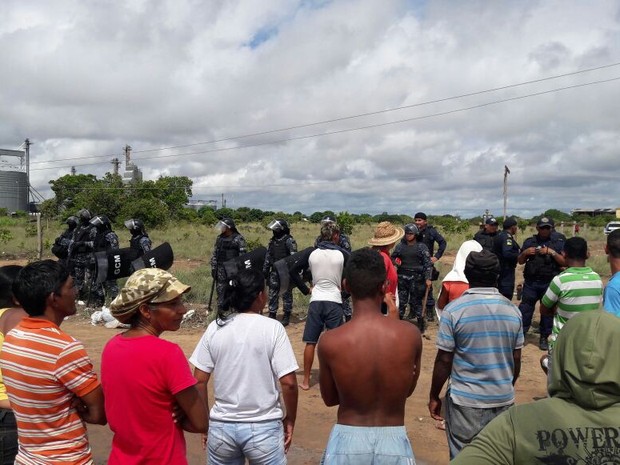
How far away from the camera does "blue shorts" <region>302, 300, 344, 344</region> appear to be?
538 centimetres

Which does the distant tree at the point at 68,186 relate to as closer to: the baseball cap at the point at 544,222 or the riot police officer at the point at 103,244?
the riot police officer at the point at 103,244

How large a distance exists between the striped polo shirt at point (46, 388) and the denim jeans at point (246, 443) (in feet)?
2.06

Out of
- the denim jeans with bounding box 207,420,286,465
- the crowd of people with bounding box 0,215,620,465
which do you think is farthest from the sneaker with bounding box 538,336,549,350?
the denim jeans with bounding box 207,420,286,465

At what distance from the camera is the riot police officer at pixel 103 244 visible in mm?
10305

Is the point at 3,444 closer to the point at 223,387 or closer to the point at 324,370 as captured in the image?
the point at 223,387

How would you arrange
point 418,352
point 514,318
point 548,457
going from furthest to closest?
1. point 514,318
2. point 418,352
3. point 548,457

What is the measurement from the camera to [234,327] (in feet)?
8.99

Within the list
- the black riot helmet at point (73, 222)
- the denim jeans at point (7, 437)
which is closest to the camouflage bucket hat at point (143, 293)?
the denim jeans at point (7, 437)

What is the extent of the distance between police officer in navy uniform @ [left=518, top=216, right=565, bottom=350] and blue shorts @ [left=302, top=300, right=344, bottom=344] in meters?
3.40

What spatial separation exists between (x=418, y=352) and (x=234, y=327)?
93 centimetres

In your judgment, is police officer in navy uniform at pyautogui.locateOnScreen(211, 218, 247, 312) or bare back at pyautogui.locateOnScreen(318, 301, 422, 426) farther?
police officer in navy uniform at pyautogui.locateOnScreen(211, 218, 247, 312)

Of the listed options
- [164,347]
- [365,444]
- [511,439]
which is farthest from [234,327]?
[511,439]

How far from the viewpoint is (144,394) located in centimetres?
225

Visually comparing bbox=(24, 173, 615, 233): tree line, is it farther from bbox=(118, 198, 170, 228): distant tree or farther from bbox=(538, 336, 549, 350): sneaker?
bbox=(538, 336, 549, 350): sneaker
